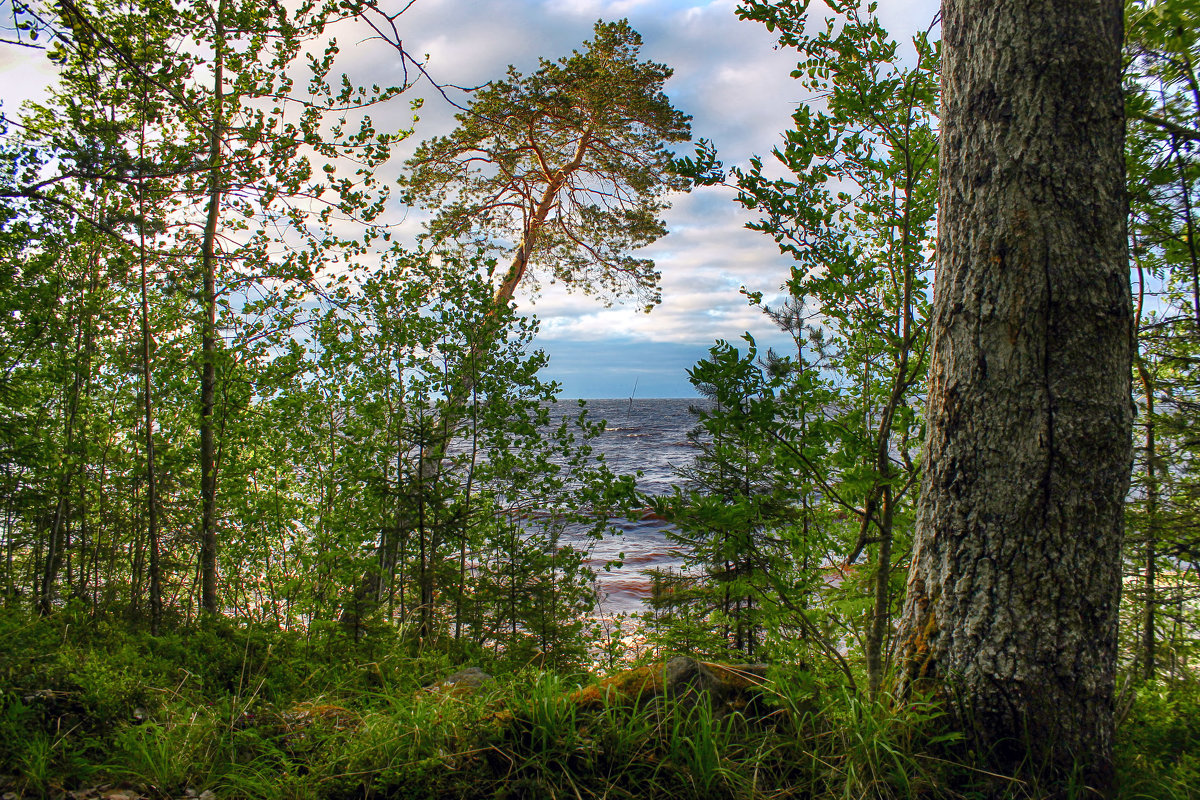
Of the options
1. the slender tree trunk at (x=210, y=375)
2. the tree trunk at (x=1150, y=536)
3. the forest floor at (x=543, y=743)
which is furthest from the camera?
the slender tree trunk at (x=210, y=375)

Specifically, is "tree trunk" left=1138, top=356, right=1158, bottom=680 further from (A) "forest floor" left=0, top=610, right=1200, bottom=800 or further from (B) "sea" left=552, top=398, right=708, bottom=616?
(B) "sea" left=552, top=398, right=708, bottom=616

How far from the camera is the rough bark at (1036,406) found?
1.97 meters

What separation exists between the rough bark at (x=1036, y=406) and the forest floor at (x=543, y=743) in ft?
0.74

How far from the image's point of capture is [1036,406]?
1995 millimetres

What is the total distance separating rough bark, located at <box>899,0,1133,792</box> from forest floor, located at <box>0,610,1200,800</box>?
23 cm

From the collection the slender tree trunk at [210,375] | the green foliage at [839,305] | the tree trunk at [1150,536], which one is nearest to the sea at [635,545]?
the green foliage at [839,305]

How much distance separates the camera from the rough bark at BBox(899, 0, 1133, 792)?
1.97 m

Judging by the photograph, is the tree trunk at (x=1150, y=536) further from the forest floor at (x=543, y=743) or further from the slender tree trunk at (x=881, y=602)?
the slender tree trunk at (x=881, y=602)

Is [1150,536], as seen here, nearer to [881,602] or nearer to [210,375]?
[881,602]

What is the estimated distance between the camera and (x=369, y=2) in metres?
2.49

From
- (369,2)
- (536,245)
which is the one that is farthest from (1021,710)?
(536,245)

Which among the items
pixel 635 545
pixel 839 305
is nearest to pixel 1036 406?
pixel 839 305

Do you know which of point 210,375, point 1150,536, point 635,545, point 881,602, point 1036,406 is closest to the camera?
point 1036,406

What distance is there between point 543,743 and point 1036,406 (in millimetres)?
1973
